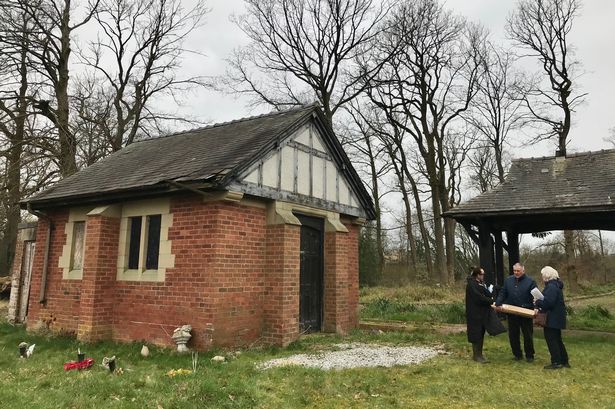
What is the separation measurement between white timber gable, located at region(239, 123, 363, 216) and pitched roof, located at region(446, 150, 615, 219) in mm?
3123

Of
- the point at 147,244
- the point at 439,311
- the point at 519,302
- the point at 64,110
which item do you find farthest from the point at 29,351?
the point at 64,110

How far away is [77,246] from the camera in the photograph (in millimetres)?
11461

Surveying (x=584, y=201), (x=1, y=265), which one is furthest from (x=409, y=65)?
(x=1, y=265)

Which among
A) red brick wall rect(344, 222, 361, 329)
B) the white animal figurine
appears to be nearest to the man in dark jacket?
red brick wall rect(344, 222, 361, 329)

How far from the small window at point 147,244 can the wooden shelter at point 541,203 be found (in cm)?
754

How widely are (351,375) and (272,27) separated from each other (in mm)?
21970

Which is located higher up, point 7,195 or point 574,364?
point 7,195

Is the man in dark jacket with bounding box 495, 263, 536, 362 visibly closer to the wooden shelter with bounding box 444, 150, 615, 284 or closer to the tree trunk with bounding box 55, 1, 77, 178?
the wooden shelter with bounding box 444, 150, 615, 284

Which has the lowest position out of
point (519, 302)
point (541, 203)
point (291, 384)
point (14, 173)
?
point (291, 384)

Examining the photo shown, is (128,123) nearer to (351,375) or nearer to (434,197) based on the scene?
(434,197)

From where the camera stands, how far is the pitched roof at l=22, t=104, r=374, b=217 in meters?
9.32

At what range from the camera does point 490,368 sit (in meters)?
7.80

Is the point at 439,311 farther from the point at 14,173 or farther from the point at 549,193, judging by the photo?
the point at 14,173

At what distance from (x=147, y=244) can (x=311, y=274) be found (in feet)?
12.8
